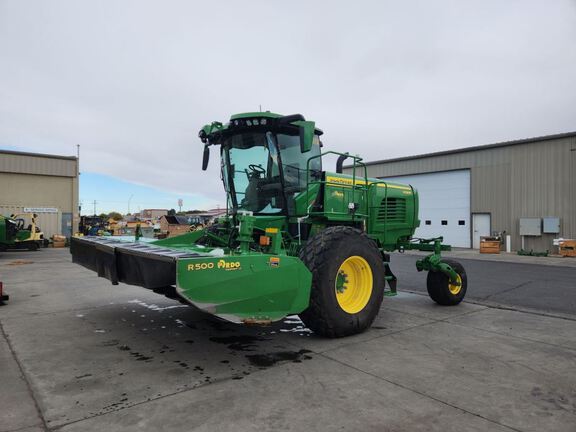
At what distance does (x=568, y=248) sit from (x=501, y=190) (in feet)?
13.7

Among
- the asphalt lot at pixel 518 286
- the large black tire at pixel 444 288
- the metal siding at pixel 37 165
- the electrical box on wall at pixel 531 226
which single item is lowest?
the asphalt lot at pixel 518 286

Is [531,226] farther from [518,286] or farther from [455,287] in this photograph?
[455,287]

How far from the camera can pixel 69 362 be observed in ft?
13.0

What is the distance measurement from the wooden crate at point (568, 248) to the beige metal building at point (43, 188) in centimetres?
2661

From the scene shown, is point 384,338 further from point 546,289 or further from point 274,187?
point 546,289

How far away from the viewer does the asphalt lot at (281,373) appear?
2.84 metres

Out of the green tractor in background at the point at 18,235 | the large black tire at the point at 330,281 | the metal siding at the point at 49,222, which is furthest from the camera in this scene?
the metal siding at the point at 49,222

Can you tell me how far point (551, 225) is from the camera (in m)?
18.5

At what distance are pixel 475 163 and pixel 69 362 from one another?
21.8 metres

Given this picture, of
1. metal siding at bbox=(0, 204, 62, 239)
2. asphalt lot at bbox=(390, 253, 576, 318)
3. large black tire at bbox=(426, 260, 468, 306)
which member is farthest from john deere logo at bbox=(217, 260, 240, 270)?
metal siding at bbox=(0, 204, 62, 239)

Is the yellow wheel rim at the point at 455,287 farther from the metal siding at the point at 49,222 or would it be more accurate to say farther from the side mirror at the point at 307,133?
the metal siding at the point at 49,222

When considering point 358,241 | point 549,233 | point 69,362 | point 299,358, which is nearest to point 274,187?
point 358,241

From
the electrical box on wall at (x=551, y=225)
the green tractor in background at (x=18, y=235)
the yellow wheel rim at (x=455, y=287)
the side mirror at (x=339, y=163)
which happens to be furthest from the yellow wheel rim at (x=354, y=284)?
the electrical box on wall at (x=551, y=225)

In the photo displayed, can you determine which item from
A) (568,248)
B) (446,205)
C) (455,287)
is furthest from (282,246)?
(446,205)
